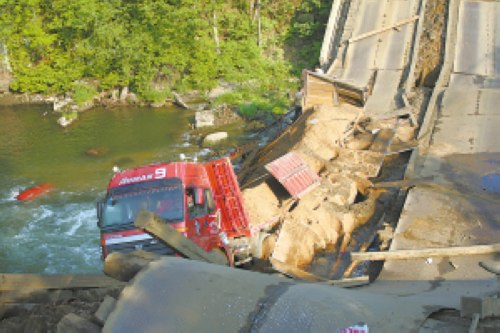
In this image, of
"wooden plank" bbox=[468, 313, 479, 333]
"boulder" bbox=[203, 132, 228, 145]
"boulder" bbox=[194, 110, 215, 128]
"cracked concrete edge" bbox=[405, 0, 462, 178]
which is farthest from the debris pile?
"boulder" bbox=[194, 110, 215, 128]

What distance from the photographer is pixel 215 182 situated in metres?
11.8

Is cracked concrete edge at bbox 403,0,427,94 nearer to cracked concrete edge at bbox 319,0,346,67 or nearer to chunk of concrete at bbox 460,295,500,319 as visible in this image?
cracked concrete edge at bbox 319,0,346,67

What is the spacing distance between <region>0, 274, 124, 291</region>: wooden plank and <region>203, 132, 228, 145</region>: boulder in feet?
47.9

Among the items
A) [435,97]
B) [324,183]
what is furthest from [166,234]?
[435,97]

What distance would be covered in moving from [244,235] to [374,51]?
13.5 metres

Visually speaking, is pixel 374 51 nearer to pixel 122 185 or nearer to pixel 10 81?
pixel 122 185

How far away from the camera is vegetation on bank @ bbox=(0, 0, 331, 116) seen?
83.7 ft

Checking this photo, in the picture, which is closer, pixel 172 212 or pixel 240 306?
pixel 240 306

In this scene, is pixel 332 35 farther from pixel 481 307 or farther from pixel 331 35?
pixel 481 307

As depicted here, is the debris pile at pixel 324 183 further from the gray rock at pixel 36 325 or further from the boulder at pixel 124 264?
the gray rock at pixel 36 325

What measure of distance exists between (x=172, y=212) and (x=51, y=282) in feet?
12.1

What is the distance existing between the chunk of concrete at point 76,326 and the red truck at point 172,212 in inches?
195

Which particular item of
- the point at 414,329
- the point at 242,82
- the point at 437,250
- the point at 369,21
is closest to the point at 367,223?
the point at 437,250

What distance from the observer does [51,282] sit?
6113 millimetres
